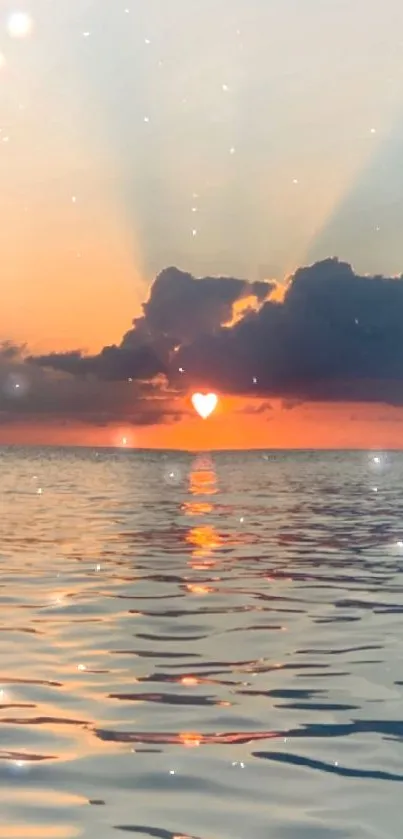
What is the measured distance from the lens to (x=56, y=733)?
991 cm

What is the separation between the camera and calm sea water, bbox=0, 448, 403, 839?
7973 millimetres

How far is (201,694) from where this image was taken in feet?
37.4

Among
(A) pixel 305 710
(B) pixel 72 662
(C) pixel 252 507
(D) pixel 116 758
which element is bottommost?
(D) pixel 116 758

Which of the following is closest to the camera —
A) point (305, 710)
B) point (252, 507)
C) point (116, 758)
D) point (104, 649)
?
point (116, 758)

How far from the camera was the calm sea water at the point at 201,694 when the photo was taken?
797 cm

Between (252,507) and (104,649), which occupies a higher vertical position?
(252,507)

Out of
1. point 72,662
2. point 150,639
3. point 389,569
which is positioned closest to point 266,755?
point 72,662

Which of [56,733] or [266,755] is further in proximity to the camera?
[56,733]

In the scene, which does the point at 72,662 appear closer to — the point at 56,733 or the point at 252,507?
the point at 56,733

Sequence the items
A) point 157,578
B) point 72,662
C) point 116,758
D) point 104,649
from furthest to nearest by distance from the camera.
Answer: point 157,578
point 104,649
point 72,662
point 116,758

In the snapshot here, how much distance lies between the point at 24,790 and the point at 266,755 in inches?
82.1

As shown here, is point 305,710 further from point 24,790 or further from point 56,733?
point 24,790

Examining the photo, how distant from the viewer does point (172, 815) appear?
7832 millimetres

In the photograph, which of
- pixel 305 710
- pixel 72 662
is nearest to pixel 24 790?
pixel 305 710
